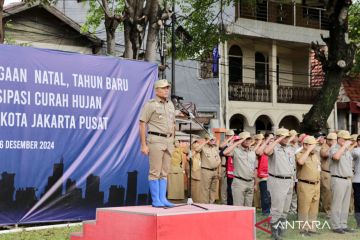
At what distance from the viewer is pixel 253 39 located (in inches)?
938

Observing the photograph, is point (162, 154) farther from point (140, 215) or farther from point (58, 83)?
point (58, 83)

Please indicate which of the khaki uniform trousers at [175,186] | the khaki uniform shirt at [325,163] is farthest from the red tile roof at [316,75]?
the khaki uniform shirt at [325,163]

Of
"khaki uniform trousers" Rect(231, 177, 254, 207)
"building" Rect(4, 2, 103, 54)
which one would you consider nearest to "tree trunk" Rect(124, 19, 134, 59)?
"khaki uniform trousers" Rect(231, 177, 254, 207)

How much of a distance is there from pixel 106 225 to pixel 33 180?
284cm

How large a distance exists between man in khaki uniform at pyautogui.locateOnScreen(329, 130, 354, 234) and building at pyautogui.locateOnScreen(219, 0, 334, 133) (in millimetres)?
12543

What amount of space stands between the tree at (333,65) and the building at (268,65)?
739 cm

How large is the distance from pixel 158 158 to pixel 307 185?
10.9 feet

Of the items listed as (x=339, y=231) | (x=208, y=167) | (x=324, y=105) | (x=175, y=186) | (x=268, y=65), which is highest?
(x=268, y=65)

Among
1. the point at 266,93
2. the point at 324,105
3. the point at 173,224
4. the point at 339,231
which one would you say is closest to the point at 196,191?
the point at 339,231

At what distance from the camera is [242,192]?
10.5 m

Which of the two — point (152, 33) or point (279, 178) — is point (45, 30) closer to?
point (152, 33)

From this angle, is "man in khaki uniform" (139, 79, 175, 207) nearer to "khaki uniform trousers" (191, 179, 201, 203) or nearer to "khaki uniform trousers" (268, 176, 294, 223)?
"khaki uniform trousers" (268, 176, 294, 223)

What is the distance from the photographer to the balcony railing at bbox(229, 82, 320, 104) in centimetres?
2339

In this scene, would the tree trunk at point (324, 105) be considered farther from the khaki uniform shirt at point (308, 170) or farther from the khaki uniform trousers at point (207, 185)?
the khaki uniform shirt at point (308, 170)
